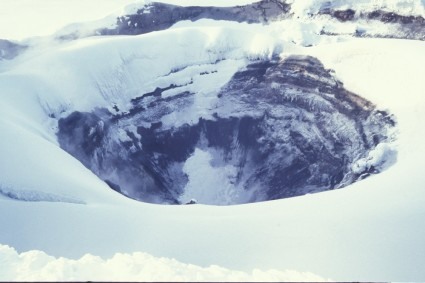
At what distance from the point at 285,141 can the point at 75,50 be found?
95.5 ft

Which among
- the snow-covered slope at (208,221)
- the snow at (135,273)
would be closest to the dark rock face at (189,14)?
the snow-covered slope at (208,221)

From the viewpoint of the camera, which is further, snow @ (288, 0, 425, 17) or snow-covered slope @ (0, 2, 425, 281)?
snow @ (288, 0, 425, 17)

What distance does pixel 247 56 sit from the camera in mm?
69438

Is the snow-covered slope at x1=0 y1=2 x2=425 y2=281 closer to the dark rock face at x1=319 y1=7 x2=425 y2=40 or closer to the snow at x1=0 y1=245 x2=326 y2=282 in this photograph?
the snow at x1=0 y1=245 x2=326 y2=282

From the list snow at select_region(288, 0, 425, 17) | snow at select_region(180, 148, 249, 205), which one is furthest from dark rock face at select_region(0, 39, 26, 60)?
snow at select_region(288, 0, 425, 17)

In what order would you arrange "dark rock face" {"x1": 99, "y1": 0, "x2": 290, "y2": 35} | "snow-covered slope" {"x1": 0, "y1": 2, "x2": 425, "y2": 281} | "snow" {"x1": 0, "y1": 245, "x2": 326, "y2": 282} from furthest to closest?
"dark rock face" {"x1": 99, "y1": 0, "x2": 290, "y2": 35}, "snow-covered slope" {"x1": 0, "y1": 2, "x2": 425, "y2": 281}, "snow" {"x1": 0, "y1": 245, "x2": 326, "y2": 282}

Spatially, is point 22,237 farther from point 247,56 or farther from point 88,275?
point 247,56

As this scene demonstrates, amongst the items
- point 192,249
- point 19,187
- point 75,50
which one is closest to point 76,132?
point 75,50

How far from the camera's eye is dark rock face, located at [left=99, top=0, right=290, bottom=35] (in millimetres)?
81938

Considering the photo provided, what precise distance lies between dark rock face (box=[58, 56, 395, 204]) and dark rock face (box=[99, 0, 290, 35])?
16888 mm

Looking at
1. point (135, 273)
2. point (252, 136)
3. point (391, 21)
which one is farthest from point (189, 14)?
point (135, 273)

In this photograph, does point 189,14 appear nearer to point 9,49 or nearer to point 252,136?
point 252,136

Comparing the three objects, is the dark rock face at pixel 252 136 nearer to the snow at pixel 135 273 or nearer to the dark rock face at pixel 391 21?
the dark rock face at pixel 391 21

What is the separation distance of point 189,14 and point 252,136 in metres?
28.7
